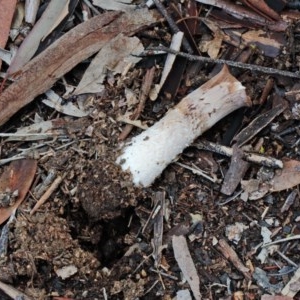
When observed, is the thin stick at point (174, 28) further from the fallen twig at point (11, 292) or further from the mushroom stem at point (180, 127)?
the fallen twig at point (11, 292)

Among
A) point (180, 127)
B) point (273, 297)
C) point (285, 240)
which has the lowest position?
point (273, 297)

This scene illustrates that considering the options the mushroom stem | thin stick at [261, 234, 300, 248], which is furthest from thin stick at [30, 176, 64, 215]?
thin stick at [261, 234, 300, 248]

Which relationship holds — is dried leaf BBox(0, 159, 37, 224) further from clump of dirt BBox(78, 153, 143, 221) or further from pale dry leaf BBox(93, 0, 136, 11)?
pale dry leaf BBox(93, 0, 136, 11)

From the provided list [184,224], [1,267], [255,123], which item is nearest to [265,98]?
[255,123]

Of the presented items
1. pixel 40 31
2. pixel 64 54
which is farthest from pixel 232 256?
A: pixel 40 31

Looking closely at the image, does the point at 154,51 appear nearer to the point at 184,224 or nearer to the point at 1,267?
the point at 184,224

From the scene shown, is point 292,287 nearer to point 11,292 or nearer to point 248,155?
point 248,155

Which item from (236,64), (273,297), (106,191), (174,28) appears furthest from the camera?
(174,28)
